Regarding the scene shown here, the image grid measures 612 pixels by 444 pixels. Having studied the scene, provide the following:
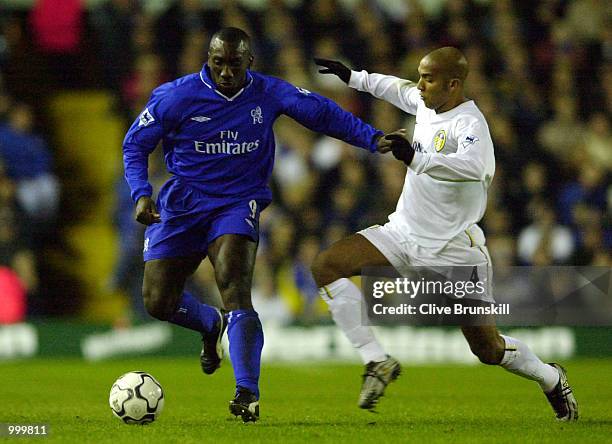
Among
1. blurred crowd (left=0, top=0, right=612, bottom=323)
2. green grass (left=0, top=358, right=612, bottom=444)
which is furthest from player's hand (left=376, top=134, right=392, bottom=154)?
blurred crowd (left=0, top=0, right=612, bottom=323)

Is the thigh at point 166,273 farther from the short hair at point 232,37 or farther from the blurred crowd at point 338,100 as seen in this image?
the blurred crowd at point 338,100

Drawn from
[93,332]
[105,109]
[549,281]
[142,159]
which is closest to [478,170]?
[142,159]

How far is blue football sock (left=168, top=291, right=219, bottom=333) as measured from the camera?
789 centimetres

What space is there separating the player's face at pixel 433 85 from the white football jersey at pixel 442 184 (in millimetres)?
97

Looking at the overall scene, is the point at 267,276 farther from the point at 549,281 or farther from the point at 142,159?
the point at 142,159

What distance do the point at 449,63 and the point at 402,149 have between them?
2.83 ft

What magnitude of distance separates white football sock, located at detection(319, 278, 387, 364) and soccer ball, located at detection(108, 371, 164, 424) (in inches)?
46.6

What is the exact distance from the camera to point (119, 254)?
45.5 ft

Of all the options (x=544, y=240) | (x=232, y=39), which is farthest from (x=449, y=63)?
(x=544, y=240)

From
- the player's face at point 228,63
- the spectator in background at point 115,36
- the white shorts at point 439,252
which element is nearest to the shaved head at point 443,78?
the white shorts at point 439,252

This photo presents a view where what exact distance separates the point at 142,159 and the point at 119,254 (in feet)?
22.4

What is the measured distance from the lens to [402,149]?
6.54 meters

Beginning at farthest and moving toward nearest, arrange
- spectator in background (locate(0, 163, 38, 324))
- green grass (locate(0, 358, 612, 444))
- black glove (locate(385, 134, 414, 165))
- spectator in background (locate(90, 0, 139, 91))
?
spectator in background (locate(90, 0, 139, 91))
spectator in background (locate(0, 163, 38, 324))
black glove (locate(385, 134, 414, 165))
green grass (locate(0, 358, 612, 444))

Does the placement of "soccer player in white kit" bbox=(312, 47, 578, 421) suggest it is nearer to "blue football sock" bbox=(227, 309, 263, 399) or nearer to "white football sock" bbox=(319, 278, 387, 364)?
"white football sock" bbox=(319, 278, 387, 364)
